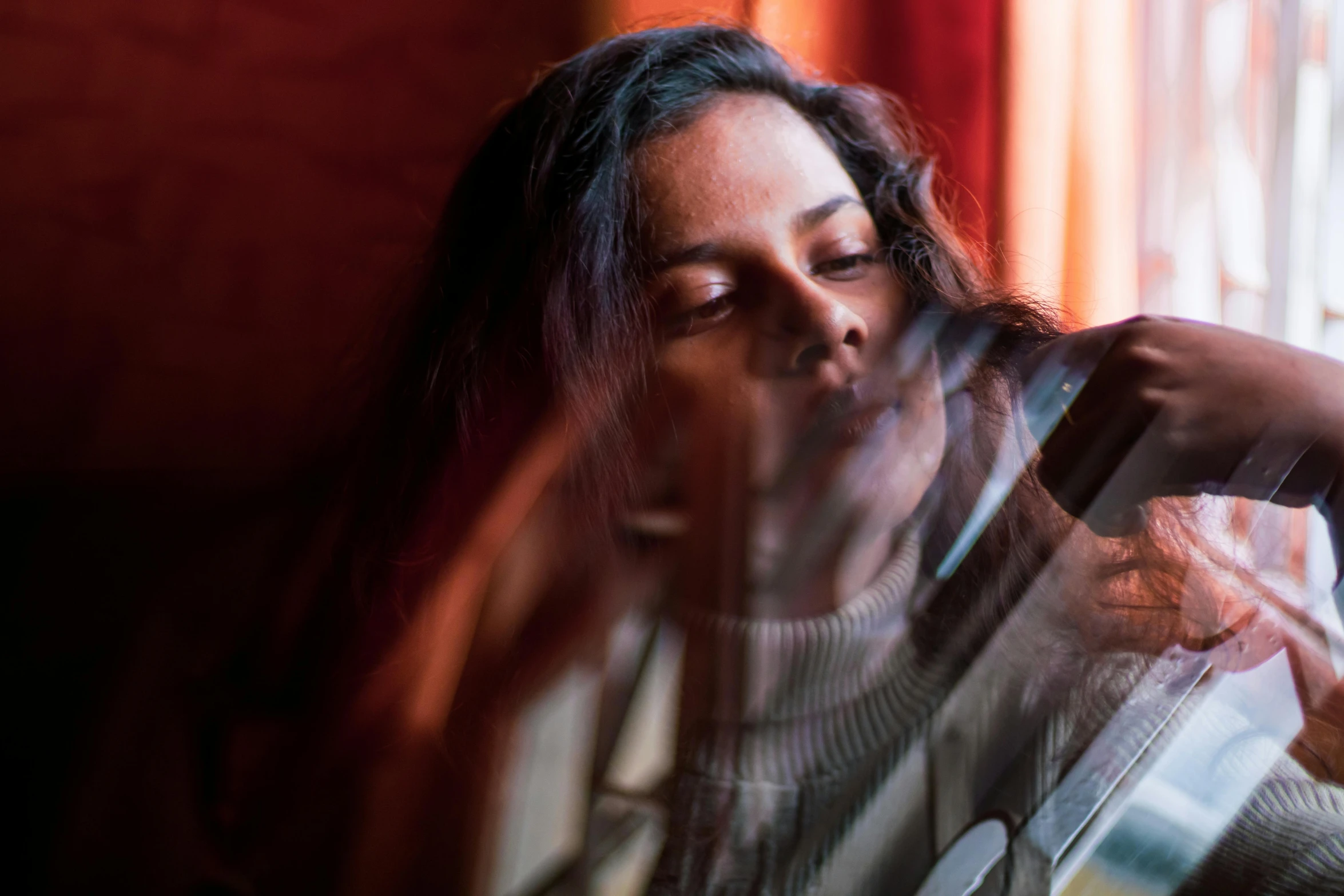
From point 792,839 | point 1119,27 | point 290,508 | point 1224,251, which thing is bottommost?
point 792,839

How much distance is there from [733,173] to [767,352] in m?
0.10

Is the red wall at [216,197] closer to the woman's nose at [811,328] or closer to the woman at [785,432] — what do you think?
the woman at [785,432]

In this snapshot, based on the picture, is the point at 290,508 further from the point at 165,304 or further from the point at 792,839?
the point at 792,839

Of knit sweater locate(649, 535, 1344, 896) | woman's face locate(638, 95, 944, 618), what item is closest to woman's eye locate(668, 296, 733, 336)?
woman's face locate(638, 95, 944, 618)

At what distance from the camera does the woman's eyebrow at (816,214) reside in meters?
0.46

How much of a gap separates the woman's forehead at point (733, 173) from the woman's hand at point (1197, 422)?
18cm

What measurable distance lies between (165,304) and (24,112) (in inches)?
4.8

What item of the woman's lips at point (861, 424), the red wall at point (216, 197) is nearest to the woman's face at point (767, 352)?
the woman's lips at point (861, 424)

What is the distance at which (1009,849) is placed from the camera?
14.6 inches

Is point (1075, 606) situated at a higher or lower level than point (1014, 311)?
lower

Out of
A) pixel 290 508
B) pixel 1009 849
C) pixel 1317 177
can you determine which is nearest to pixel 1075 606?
pixel 1009 849

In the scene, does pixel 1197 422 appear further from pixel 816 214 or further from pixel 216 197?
pixel 216 197

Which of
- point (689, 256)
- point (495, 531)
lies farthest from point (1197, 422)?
point (495, 531)

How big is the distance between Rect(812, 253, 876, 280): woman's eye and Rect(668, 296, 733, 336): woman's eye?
54mm
